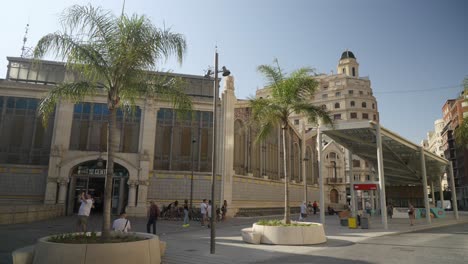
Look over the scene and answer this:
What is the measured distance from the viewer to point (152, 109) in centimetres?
2928

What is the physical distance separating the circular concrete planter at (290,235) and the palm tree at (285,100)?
13.1 feet

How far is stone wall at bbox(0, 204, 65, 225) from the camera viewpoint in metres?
17.8

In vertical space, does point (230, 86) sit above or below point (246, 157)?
above

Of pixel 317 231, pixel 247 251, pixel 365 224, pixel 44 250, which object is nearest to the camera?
pixel 44 250

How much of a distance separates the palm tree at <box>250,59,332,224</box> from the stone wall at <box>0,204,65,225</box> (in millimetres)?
13842

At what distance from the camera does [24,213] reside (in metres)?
19.2

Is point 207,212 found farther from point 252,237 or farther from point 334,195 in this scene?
point 334,195

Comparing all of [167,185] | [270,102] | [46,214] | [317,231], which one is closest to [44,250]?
[317,231]

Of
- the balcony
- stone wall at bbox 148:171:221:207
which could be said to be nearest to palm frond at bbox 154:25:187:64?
stone wall at bbox 148:171:221:207

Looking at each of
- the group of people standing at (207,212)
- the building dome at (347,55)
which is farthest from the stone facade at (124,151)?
the building dome at (347,55)

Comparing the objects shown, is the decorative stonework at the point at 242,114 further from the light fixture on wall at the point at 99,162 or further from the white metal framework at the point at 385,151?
the light fixture on wall at the point at 99,162

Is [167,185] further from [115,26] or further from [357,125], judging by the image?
[115,26]

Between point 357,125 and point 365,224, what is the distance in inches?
234

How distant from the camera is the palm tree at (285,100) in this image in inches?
659
